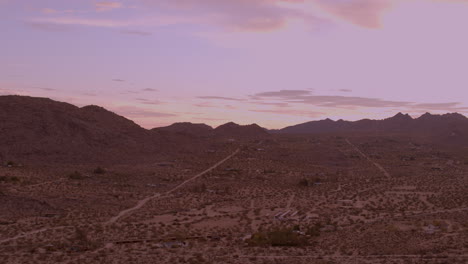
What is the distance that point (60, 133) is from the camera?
189 feet

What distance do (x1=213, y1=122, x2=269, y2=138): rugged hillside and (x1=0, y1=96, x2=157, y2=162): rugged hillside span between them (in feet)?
117

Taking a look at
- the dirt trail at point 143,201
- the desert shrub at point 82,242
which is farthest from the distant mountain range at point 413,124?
the desert shrub at point 82,242

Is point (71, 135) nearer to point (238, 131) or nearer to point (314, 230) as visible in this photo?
point (314, 230)

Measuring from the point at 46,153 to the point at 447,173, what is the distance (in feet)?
140

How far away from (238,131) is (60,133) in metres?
54.9

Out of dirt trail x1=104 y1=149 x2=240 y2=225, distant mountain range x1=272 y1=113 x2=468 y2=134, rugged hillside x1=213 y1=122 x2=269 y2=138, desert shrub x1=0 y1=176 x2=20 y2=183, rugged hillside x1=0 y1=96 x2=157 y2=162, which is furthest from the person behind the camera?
distant mountain range x1=272 y1=113 x2=468 y2=134

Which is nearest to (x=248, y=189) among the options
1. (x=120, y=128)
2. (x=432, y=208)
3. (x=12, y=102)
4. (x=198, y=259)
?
(x=432, y=208)

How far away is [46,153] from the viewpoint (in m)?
52.3

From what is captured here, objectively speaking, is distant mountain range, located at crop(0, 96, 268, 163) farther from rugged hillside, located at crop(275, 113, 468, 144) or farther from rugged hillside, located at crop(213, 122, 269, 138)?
rugged hillside, located at crop(275, 113, 468, 144)

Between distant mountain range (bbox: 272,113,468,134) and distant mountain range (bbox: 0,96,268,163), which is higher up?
distant mountain range (bbox: 272,113,468,134)

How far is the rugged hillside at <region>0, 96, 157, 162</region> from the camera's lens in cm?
5300

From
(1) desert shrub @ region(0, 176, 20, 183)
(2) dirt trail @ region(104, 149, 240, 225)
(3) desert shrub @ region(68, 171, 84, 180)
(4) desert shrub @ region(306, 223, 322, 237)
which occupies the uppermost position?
(4) desert shrub @ region(306, 223, 322, 237)

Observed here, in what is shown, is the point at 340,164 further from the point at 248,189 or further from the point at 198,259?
the point at 198,259

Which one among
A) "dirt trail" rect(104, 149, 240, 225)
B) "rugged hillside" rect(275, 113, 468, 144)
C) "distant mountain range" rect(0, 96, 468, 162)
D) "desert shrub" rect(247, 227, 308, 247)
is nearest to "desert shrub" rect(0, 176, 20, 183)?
"dirt trail" rect(104, 149, 240, 225)
